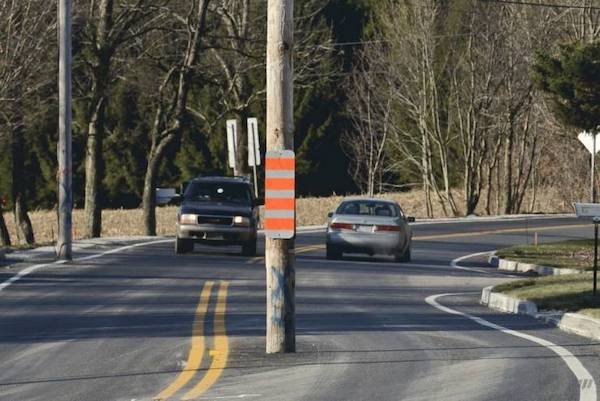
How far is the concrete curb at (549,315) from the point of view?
1641cm

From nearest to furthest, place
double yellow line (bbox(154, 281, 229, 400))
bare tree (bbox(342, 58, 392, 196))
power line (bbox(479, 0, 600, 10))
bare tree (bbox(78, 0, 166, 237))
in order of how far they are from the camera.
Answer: double yellow line (bbox(154, 281, 229, 400)), bare tree (bbox(78, 0, 166, 237)), power line (bbox(479, 0, 600, 10)), bare tree (bbox(342, 58, 392, 196))

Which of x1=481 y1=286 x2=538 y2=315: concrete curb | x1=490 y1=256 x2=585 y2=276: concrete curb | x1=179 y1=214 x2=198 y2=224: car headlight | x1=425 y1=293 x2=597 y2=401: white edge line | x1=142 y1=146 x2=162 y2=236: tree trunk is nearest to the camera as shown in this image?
x1=425 y1=293 x2=597 y2=401: white edge line

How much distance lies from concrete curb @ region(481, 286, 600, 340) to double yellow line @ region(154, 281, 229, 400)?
13.6ft

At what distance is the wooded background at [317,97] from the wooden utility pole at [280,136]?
26.2 m

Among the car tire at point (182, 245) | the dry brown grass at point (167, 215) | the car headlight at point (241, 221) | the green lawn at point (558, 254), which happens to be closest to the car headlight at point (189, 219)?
the car tire at point (182, 245)

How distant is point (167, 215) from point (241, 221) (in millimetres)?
27942

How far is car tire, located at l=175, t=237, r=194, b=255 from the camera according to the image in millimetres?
30164

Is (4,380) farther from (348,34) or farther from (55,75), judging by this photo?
(348,34)

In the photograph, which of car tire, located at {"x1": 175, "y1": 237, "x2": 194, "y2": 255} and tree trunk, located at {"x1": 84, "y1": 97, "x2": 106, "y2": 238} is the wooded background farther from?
car tire, located at {"x1": 175, "y1": 237, "x2": 194, "y2": 255}

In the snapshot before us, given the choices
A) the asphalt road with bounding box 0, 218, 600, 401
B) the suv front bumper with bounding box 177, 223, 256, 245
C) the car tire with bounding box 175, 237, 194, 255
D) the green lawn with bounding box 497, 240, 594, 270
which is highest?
the suv front bumper with bounding box 177, 223, 256, 245

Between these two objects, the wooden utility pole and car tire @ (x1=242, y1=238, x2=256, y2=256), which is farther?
car tire @ (x1=242, y1=238, x2=256, y2=256)

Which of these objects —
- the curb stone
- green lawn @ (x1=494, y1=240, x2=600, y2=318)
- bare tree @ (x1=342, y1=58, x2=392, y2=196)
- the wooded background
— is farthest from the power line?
the curb stone

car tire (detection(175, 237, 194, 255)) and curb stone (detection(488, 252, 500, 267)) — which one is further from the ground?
car tire (detection(175, 237, 194, 255))

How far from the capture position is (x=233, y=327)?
16.3 meters
